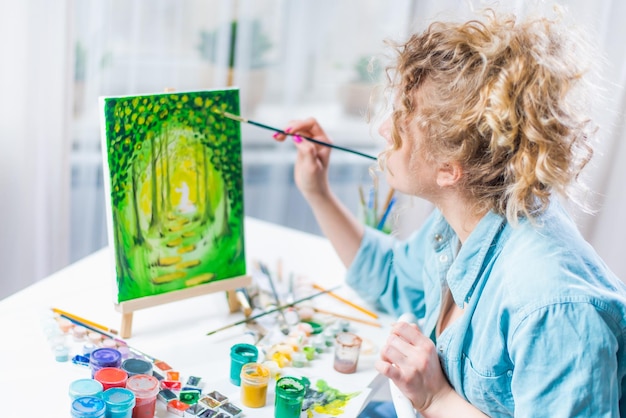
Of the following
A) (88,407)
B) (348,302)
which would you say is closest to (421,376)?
(348,302)

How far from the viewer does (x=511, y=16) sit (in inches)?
43.2

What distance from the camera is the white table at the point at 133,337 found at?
104 cm

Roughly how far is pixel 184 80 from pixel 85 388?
49.2 inches

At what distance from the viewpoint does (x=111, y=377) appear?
3.38 ft

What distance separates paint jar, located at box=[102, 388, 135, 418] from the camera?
3.14 feet

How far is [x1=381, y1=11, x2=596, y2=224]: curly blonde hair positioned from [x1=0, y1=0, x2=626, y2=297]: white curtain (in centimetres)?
52

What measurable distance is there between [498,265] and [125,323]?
61 cm

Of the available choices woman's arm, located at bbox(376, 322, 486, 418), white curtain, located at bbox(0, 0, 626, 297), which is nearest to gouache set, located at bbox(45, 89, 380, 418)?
woman's arm, located at bbox(376, 322, 486, 418)

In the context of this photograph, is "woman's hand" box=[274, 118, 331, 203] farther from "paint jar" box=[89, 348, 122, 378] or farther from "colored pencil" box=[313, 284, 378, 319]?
"paint jar" box=[89, 348, 122, 378]

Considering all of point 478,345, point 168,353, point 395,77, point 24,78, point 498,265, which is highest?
point 395,77

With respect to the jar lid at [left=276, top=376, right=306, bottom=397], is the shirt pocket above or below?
above

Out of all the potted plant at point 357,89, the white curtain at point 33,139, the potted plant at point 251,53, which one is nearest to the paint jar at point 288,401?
the white curtain at point 33,139

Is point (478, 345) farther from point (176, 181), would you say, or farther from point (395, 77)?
point (176, 181)

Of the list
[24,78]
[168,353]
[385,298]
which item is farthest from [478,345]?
[24,78]
